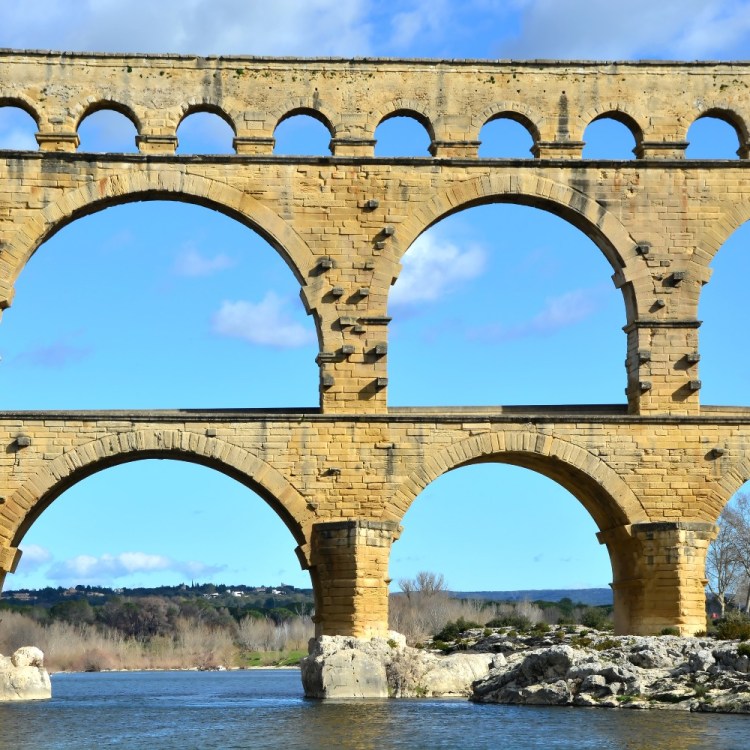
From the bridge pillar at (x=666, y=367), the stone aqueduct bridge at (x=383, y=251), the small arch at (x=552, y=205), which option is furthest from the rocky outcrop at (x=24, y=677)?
the bridge pillar at (x=666, y=367)

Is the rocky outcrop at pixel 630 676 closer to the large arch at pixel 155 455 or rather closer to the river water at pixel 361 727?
the river water at pixel 361 727

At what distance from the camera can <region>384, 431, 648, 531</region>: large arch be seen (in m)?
29.6

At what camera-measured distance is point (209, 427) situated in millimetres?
29438

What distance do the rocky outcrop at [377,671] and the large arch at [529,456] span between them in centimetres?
234

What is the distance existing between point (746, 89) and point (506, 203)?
16.1 ft

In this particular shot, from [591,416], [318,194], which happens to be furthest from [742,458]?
[318,194]

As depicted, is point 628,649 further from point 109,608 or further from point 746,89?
point 109,608

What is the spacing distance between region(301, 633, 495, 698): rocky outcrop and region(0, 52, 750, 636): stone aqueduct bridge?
1.58ft

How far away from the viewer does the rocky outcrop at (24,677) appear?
99.4 ft

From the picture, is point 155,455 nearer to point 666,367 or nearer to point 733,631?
point 666,367

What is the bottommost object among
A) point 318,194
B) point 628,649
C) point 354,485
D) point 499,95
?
point 628,649

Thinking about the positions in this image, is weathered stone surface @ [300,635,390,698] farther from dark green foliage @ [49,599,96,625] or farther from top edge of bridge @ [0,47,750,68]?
dark green foliage @ [49,599,96,625]

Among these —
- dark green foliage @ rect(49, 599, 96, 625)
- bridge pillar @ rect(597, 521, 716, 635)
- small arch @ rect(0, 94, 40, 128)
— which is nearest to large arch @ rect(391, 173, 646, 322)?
bridge pillar @ rect(597, 521, 716, 635)

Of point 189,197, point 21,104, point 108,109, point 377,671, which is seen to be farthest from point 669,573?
point 21,104
